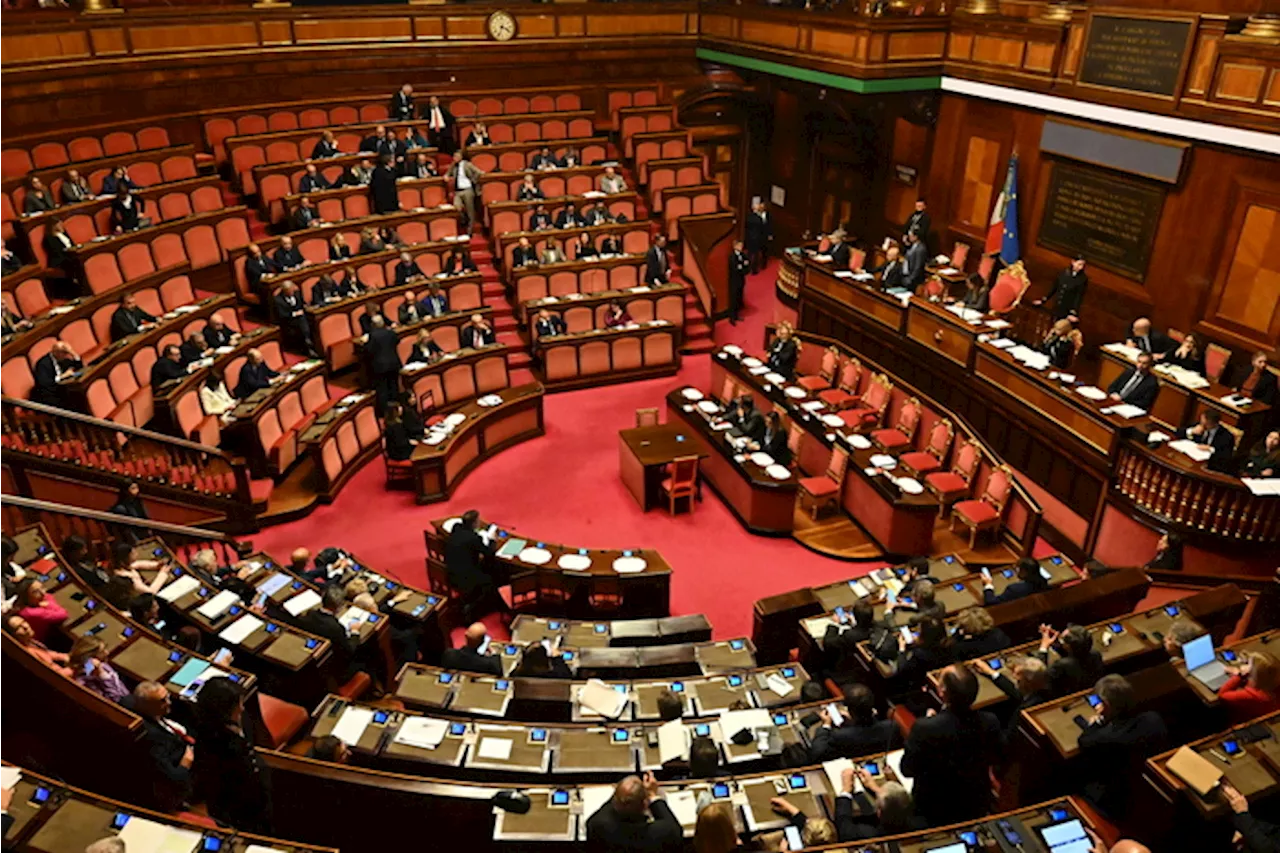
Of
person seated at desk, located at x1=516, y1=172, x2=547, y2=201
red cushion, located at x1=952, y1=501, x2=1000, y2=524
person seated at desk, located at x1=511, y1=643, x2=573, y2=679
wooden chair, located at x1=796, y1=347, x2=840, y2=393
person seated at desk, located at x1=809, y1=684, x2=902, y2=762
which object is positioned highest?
person seated at desk, located at x1=516, y1=172, x2=547, y2=201

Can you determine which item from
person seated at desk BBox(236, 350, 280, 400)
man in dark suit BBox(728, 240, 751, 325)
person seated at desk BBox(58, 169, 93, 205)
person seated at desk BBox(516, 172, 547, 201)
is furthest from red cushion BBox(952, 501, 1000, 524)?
person seated at desk BBox(58, 169, 93, 205)

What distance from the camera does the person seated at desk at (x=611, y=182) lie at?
13578mm

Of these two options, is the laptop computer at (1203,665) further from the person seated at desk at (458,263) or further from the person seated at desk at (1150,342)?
the person seated at desk at (458,263)

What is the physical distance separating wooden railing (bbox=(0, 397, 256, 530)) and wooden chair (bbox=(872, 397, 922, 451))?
6.08 m

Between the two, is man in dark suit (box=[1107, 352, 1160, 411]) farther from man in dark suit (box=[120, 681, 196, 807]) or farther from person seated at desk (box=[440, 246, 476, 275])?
man in dark suit (box=[120, 681, 196, 807])

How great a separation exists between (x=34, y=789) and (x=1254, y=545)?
813cm

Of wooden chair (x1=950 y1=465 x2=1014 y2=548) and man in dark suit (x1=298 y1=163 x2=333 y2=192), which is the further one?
man in dark suit (x1=298 y1=163 x2=333 y2=192)

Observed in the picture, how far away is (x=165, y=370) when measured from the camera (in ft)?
27.2

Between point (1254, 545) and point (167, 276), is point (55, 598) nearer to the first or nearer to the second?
point (167, 276)

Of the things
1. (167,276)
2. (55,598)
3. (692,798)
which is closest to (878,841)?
(692,798)

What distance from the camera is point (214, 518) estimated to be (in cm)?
817

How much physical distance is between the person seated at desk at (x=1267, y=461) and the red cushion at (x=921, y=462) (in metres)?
2.50

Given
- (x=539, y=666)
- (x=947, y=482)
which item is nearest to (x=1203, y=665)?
(x=539, y=666)

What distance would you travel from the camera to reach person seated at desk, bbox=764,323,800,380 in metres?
10.3
